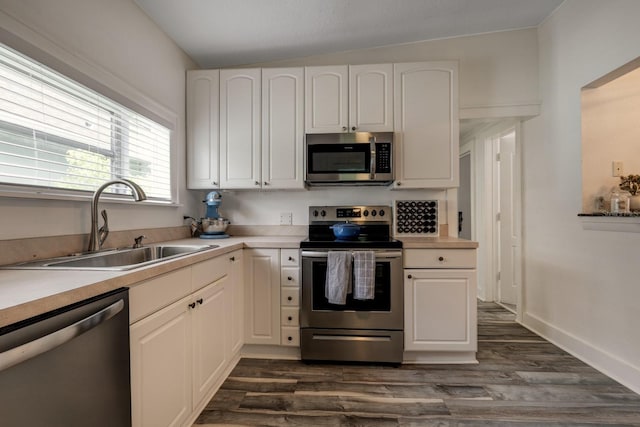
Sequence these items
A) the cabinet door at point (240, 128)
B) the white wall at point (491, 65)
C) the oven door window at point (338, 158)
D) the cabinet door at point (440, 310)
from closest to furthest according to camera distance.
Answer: the cabinet door at point (440, 310)
the oven door window at point (338, 158)
the cabinet door at point (240, 128)
the white wall at point (491, 65)

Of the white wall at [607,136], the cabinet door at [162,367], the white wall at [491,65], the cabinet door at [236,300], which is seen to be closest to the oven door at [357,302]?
the cabinet door at [236,300]

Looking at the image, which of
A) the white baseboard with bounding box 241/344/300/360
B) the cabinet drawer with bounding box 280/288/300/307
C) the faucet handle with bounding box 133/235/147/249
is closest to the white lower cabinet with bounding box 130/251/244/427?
the white baseboard with bounding box 241/344/300/360

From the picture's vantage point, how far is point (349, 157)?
7.59 feet

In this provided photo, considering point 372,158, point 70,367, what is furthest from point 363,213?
point 70,367

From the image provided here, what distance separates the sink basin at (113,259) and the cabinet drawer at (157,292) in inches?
3.3

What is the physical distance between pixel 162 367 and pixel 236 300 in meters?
0.83

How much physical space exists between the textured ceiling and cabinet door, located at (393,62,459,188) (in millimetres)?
375

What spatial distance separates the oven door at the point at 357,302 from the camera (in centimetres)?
204

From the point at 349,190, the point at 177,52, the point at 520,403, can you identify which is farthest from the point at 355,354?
the point at 177,52

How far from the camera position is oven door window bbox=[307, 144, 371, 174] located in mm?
2307

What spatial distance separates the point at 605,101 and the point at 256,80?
2619 millimetres

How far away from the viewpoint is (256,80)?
2.40 m

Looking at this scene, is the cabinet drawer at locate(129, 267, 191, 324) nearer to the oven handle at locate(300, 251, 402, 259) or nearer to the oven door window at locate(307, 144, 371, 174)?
the oven handle at locate(300, 251, 402, 259)

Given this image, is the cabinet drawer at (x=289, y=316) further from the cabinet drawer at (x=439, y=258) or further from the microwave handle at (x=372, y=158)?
the microwave handle at (x=372, y=158)
